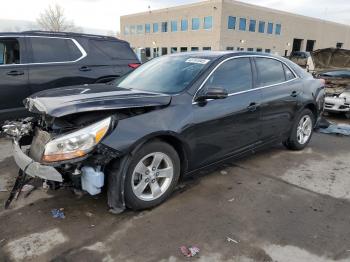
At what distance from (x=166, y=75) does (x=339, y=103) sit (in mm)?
5978

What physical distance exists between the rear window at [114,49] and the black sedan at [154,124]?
7.86 ft

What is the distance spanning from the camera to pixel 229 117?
4.03 meters

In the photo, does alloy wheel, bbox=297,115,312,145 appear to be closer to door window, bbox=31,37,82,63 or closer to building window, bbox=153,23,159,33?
door window, bbox=31,37,82,63

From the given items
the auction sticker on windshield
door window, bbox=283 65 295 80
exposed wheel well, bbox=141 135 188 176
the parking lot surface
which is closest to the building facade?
door window, bbox=283 65 295 80

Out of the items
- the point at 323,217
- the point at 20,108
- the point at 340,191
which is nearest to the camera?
the point at 323,217

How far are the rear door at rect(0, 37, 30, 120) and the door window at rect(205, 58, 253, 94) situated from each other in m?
3.53

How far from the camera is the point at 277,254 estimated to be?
9.34 feet

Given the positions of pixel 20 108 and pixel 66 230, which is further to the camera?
pixel 20 108

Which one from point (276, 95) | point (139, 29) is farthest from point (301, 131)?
point (139, 29)

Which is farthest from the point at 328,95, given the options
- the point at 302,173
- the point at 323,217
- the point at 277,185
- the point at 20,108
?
the point at 20,108

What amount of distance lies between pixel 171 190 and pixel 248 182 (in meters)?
1.19

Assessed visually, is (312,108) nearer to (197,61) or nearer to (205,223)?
(197,61)

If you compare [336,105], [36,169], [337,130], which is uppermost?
[36,169]

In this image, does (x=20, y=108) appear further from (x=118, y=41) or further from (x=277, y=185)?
(x=277, y=185)
